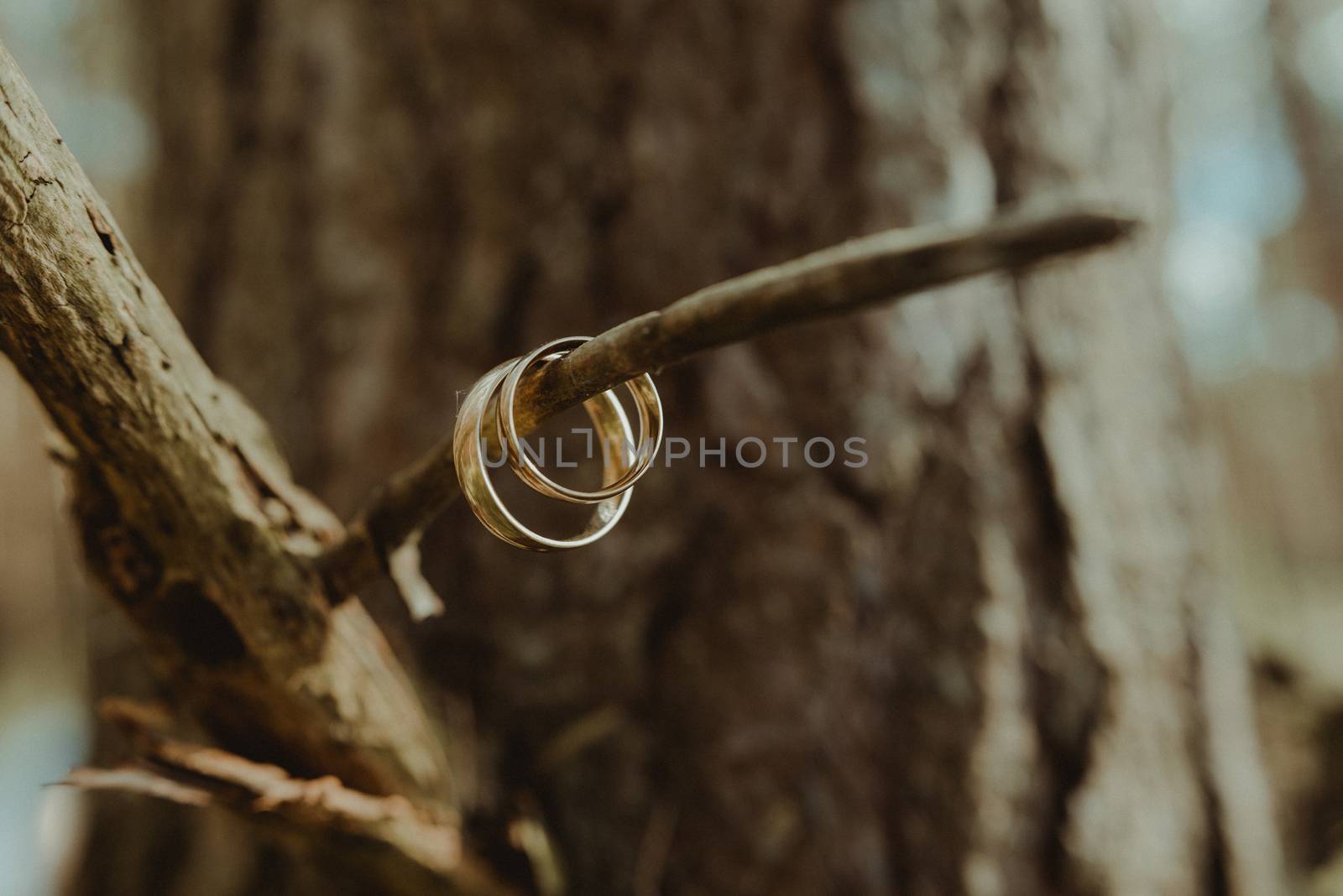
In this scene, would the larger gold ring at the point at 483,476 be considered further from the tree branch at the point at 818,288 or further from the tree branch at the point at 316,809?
the tree branch at the point at 316,809

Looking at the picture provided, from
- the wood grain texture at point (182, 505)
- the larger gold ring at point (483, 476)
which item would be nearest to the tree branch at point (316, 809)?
the wood grain texture at point (182, 505)

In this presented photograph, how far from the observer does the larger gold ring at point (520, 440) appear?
34cm

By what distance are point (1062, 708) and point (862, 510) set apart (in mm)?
269

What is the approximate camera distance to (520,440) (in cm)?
37

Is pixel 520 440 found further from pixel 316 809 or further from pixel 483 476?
pixel 316 809

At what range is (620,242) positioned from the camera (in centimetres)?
78

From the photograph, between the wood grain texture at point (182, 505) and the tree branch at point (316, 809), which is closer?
the wood grain texture at point (182, 505)

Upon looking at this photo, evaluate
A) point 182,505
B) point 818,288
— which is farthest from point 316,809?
point 818,288

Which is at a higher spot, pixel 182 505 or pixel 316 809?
pixel 182 505

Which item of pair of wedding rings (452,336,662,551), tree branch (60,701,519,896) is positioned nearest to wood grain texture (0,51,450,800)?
tree branch (60,701,519,896)

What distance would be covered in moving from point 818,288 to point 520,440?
0.16 m

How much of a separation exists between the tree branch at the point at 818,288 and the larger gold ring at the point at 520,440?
0.03ft

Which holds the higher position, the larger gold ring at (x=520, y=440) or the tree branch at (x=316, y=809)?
the larger gold ring at (x=520, y=440)

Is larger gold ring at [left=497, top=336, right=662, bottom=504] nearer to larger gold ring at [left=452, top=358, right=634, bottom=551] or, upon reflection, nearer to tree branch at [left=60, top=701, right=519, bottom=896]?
larger gold ring at [left=452, top=358, right=634, bottom=551]
